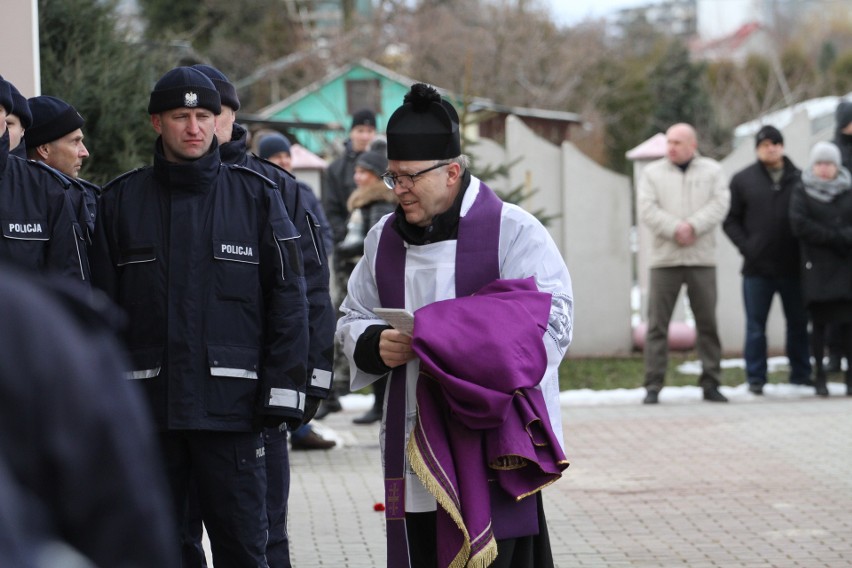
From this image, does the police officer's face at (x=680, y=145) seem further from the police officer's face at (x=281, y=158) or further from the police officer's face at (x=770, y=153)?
the police officer's face at (x=281, y=158)

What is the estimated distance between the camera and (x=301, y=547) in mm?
7332

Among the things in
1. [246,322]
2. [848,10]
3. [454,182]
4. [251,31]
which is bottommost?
[246,322]

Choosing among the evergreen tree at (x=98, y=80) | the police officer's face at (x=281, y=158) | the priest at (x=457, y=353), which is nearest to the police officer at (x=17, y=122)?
the priest at (x=457, y=353)

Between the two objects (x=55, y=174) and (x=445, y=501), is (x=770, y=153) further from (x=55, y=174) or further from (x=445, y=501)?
(x=445, y=501)

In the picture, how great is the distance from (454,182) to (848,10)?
102 metres

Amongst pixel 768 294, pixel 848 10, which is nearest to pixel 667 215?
pixel 768 294

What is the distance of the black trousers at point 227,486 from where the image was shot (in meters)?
4.87

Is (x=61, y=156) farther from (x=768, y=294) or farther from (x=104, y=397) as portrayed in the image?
(x=768, y=294)

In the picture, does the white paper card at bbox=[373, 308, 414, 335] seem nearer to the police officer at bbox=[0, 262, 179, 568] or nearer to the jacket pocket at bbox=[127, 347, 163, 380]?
the jacket pocket at bbox=[127, 347, 163, 380]

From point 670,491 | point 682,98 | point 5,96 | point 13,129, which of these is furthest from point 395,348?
point 682,98

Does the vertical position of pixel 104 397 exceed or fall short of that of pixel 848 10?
it falls short

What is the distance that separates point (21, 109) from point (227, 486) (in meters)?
2.05

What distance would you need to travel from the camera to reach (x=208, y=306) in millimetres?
4867

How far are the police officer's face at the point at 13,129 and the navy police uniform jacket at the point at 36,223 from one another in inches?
16.8
